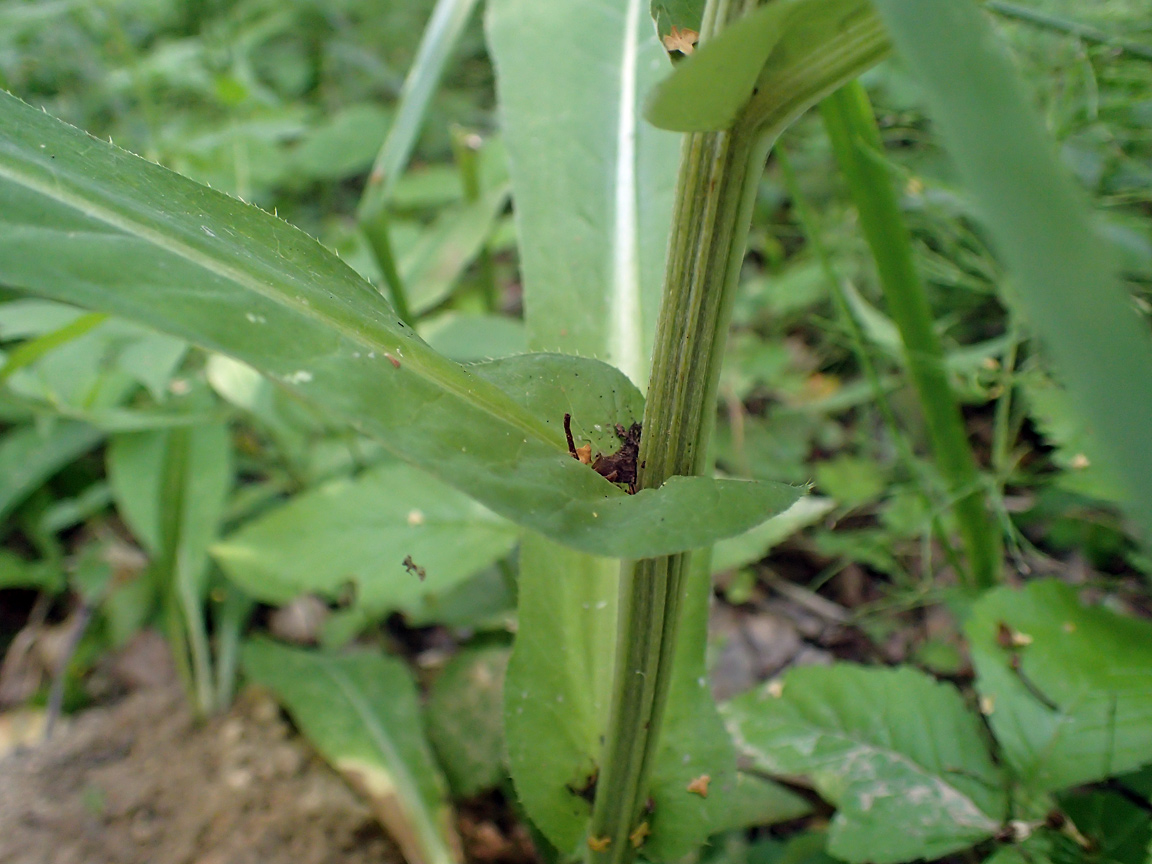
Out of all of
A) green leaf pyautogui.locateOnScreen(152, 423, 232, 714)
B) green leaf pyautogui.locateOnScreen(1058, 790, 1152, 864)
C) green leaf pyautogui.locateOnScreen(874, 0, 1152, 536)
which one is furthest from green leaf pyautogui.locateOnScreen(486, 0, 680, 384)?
green leaf pyautogui.locateOnScreen(152, 423, 232, 714)

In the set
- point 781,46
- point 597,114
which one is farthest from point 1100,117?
point 781,46

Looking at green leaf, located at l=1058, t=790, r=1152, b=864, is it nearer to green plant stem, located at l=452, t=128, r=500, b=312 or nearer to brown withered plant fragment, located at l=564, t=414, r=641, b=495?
brown withered plant fragment, located at l=564, t=414, r=641, b=495

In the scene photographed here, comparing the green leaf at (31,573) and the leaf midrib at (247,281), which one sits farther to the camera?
the green leaf at (31,573)

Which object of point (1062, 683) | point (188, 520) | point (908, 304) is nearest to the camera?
point (1062, 683)

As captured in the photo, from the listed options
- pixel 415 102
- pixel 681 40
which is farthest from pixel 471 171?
pixel 681 40

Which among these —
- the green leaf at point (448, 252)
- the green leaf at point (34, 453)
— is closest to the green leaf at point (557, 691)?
the green leaf at point (448, 252)

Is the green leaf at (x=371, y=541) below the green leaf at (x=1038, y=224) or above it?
below

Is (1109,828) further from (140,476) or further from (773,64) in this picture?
(140,476)

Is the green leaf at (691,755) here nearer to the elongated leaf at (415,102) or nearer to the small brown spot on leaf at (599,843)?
the small brown spot on leaf at (599,843)
